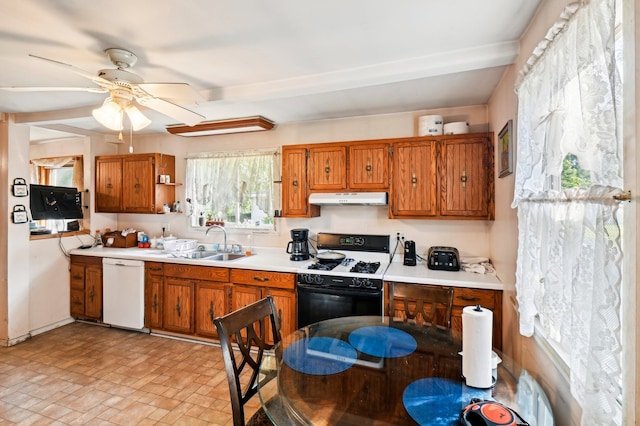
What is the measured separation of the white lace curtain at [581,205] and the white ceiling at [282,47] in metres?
0.66

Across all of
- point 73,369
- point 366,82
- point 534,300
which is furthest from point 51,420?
point 366,82

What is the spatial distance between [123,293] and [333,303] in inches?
102

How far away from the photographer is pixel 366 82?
2.47 m

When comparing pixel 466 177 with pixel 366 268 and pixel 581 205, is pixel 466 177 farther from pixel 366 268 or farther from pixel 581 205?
pixel 581 205

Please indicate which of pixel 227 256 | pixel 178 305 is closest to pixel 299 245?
pixel 227 256

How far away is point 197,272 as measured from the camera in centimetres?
337

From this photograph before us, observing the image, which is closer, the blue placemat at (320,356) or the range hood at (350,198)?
the blue placemat at (320,356)

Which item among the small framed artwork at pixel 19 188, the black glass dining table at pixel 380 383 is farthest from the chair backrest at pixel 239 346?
the small framed artwork at pixel 19 188

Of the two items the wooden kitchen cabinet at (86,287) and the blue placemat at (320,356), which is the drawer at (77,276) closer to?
the wooden kitchen cabinet at (86,287)

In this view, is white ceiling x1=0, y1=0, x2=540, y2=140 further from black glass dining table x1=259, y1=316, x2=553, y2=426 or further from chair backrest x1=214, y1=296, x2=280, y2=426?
black glass dining table x1=259, y1=316, x2=553, y2=426

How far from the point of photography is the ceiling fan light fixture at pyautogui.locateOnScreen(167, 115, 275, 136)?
350 cm

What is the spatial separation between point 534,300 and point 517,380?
1.43 ft

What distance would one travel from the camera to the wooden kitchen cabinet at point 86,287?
384 cm

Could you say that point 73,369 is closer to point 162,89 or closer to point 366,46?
point 162,89
